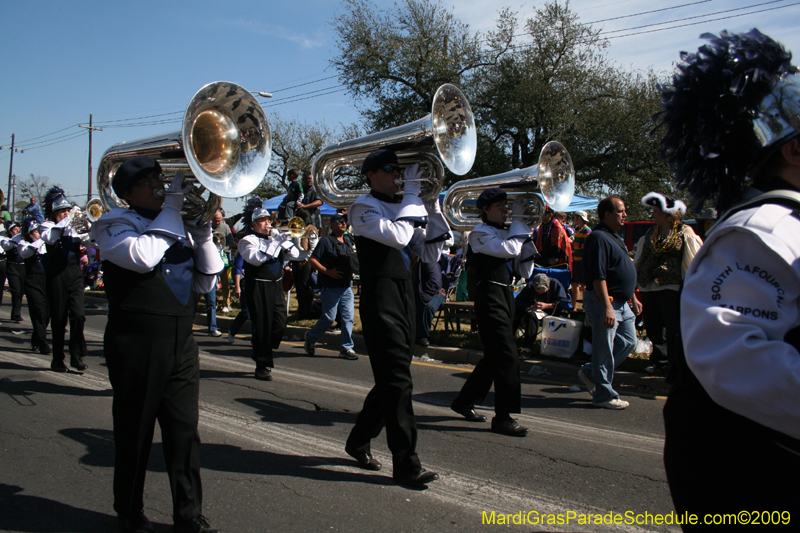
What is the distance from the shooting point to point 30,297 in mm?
8438

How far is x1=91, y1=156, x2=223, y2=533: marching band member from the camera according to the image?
9.70 feet

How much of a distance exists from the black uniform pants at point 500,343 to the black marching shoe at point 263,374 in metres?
2.86

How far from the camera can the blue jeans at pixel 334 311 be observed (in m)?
8.20

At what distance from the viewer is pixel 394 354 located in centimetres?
373

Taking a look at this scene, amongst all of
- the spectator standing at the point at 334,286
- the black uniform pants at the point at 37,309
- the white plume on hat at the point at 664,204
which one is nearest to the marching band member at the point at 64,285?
the black uniform pants at the point at 37,309

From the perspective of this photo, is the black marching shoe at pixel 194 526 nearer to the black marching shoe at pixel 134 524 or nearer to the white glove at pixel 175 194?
the black marching shoe at pixel 134 524

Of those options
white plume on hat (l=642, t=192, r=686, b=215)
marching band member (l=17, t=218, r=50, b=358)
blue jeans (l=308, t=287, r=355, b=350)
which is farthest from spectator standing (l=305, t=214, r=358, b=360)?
white plume on hat (l=642, t=192, r=686, b=215)

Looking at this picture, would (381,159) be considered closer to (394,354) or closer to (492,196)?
(394,354)

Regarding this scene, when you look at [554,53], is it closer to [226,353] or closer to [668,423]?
[226,353]

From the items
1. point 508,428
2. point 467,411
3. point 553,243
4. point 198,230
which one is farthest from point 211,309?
point 198,230

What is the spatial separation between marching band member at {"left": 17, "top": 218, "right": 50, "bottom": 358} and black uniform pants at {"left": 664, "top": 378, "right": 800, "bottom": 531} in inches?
332

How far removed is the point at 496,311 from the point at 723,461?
3.33m

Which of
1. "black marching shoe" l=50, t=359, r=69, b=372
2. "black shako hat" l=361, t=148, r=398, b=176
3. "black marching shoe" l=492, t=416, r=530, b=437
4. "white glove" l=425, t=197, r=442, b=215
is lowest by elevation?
"black marching shoe" l=492, t=416, r=530, b=437

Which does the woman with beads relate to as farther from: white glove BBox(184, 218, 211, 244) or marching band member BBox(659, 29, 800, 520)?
marching band member BBox(659, 29, 800, 520)
